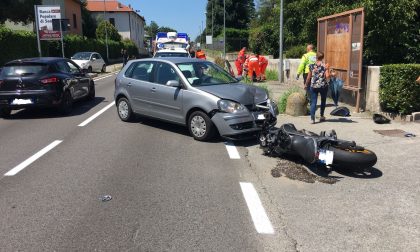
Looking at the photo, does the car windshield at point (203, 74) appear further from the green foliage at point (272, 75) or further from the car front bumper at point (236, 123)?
the green foliage at point (272, 75)

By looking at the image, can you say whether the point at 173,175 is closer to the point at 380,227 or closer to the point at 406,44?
the point at 380,227

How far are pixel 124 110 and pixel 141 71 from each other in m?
1.14

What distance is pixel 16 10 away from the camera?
35.9 metres

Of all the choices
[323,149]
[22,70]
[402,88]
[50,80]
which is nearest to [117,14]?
[22,70]

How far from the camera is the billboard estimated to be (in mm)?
27578

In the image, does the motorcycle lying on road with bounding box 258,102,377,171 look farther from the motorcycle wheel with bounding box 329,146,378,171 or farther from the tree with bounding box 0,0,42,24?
the tree with bounding box 0,0,42,24

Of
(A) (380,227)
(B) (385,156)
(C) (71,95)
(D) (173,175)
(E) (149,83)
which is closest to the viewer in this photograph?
(A) (380,227)

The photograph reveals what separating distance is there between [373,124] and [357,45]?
7.51 ft

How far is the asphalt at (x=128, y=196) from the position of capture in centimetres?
416

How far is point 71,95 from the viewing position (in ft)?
41.3

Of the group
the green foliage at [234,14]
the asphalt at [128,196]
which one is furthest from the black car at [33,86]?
the green foliage at [234,14]

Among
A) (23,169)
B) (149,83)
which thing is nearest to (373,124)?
(149,83)

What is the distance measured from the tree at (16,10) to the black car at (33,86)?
26525 mm

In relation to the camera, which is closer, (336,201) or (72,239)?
(72,239)
